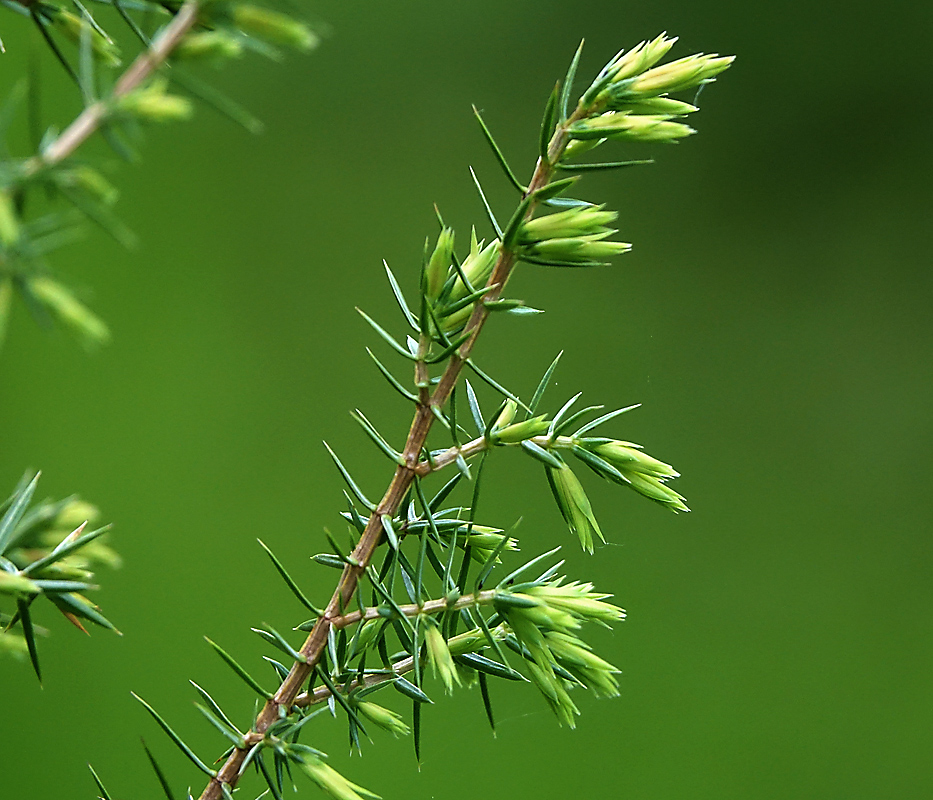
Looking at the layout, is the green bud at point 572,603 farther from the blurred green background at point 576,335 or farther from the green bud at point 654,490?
the blurred green background at point 576,335

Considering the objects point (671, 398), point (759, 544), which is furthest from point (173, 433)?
point (759, 544)

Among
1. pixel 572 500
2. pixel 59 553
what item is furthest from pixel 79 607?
pixel 572 500

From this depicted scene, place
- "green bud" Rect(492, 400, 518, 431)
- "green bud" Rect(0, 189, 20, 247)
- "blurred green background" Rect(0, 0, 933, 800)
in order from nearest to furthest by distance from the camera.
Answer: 1. "green bud" Rect(0, 189, 20, 247)
2. "green bud" Rect(492, 400, 518, 431)
3. "blurred green background" Rect(0, 0, 933, 800)

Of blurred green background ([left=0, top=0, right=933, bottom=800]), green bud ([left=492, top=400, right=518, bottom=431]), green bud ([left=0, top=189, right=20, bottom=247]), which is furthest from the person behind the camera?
blurred green background ([left=0, top=0, right=933, bottom=800])

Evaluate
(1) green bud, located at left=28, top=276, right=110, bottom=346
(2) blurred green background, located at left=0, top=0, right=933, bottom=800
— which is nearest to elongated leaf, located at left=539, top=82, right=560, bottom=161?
(1) green bud, located at left=28, top=276, right=110, bottom=346

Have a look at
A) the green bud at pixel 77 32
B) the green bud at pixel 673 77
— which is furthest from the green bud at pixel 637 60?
the green bud at pixel 77 32

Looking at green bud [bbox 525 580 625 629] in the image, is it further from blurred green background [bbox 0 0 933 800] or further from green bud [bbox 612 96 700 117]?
blurred green background [bbox 0 0 933 800]

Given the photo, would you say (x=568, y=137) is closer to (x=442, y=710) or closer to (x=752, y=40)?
(x=442, y=710)
